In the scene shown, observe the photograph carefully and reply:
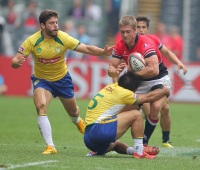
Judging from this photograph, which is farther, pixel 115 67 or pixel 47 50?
pixel 47 50

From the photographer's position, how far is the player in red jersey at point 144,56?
22.5 ft

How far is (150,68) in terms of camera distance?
22.5 ft

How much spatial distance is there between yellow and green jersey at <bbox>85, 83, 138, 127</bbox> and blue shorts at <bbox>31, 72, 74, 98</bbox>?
5.02ft

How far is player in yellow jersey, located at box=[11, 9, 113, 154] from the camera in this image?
A: 23.7 ft

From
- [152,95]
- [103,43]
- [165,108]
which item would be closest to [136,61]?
[152,95]

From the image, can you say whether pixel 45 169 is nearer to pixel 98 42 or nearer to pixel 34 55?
pixel 34 55

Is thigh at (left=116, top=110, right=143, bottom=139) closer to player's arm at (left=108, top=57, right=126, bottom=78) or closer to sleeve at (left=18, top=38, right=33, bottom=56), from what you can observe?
player's arm at (left=108, top=57, right=126, bottom=78)

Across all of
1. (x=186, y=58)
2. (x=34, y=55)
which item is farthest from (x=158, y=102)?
(x=186, y=58)

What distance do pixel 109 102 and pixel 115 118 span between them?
0.78ft

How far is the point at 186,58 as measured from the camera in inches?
834

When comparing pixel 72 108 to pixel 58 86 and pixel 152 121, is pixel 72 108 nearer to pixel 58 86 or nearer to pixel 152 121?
pixel 58 86

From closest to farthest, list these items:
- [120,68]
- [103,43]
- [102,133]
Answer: [102,133] → [120,68] → [103,43]

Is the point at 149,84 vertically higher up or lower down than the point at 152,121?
higher up

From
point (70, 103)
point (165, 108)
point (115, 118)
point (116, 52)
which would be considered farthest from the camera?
point (165, 108)
